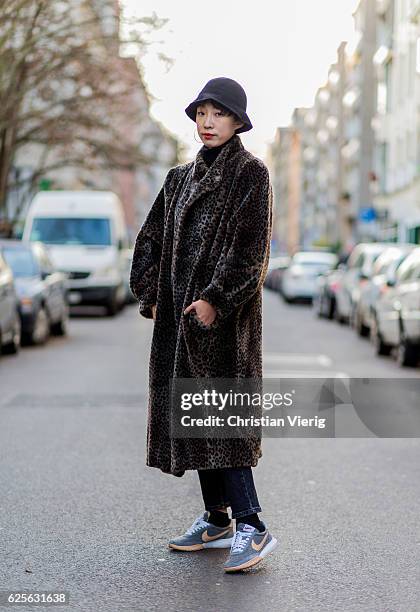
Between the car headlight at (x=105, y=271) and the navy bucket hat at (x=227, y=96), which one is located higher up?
the navy bucket hat at (x=227, y=96)

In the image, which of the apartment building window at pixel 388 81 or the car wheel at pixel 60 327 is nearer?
the car wheel at pixel 60 327

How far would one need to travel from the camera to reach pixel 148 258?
5.18m

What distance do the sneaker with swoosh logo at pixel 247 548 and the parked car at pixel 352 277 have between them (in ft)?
61.7

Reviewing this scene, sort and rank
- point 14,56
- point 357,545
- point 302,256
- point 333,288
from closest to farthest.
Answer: point 357,545 < point 14,56 < point 333,288 < point 302,256

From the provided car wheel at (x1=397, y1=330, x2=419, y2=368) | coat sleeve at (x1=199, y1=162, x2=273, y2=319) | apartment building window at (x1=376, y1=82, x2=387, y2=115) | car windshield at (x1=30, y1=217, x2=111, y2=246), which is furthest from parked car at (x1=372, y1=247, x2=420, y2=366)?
apartment building window at (x1=376, y1=82, x2=387, y2=115)

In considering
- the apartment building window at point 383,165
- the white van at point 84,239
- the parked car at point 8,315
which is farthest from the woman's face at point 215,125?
the apartment building window at point 383,165

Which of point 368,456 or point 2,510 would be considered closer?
point 2,510

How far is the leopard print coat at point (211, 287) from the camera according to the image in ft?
15.9

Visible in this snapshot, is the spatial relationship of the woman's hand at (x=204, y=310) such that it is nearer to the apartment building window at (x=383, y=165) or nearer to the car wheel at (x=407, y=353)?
the car wheel at (x=407, y=353)

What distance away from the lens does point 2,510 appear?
627cm

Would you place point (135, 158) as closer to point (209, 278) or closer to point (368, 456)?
point (368, 456)

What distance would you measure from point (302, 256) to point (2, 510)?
35.0m

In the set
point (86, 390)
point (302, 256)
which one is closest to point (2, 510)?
point (86, 390)

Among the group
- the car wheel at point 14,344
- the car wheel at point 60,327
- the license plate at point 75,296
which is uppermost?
the car wheel at point 14,344
